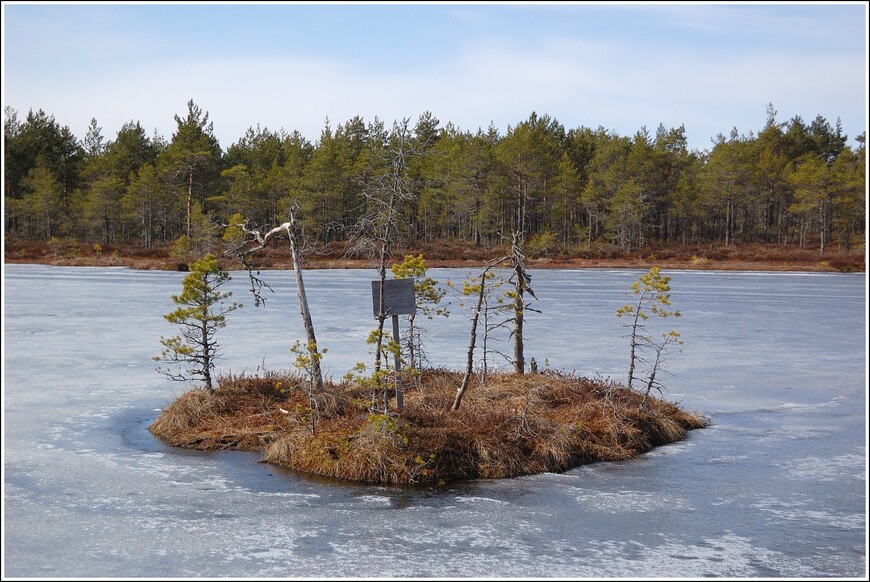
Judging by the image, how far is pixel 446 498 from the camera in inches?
379

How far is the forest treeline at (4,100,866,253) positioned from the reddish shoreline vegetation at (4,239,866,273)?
2332 mm

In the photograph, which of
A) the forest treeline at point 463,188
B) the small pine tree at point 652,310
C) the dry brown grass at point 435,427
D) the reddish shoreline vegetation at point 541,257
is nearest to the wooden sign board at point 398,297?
the dry brown grass at point 435,427

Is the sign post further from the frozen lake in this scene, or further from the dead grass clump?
the dead grass clump

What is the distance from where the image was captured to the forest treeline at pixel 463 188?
81.5 m

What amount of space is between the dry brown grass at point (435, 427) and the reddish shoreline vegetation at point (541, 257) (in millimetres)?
50988

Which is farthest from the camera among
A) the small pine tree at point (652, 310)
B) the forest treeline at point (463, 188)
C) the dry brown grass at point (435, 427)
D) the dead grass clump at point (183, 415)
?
the forest treeline at point (463, 188)

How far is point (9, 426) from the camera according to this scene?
12797 millimetres

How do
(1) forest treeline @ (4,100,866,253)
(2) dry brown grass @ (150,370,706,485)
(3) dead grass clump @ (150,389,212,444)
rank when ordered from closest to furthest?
(2) dry brown grass @ (150,370,706,485) < (3) dead grass clump @ (150,389,212,444) < (1) forest treeline @ (4,100,866,253)

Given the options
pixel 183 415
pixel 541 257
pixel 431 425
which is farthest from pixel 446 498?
pixel 541 257

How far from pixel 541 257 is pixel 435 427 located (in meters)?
71.8

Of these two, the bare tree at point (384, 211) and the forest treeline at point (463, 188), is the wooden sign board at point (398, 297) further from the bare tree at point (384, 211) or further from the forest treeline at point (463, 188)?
the forest treeline at point (463, 188)

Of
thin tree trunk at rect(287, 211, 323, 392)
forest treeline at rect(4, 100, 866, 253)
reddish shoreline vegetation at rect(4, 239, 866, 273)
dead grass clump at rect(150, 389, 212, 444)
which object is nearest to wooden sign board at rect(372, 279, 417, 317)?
thin tree trunk at rect(287, 211, 323, 392)

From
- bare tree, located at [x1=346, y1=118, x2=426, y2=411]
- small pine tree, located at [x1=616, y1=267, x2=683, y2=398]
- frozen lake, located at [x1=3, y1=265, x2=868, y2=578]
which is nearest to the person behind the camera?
frozen lake, located at [x1=3, y1=265, x2=868, y2=578]

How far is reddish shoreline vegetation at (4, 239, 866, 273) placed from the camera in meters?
68.9
